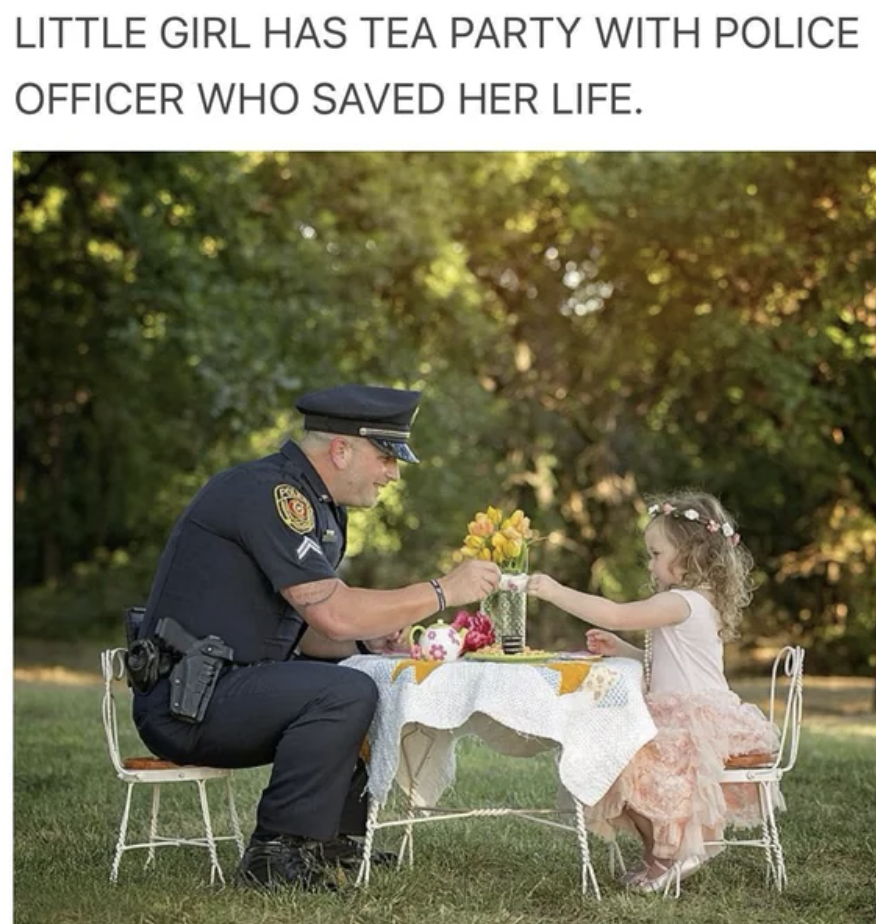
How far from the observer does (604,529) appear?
1861 centimetres

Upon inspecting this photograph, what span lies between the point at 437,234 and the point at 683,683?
455 inches

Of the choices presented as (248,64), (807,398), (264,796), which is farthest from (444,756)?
(807,398)

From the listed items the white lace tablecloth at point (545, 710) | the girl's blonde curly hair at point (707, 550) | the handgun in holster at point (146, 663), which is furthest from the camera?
the girl's blonde curly hair at point (707, 550)

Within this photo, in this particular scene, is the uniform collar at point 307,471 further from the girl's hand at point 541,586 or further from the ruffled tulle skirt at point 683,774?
the ruffled tulle skirt at point 683,774

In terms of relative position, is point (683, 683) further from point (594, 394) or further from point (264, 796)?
point (594, 394)

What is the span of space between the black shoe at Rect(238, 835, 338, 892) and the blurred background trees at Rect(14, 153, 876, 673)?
8.82 m

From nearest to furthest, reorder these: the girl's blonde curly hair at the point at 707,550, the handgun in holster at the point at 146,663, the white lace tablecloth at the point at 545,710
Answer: the white lace tablecloth at the point at 545,710, the handgun in holster at the point at 146,663, the girl's blonde curly hair at the point at 707,550

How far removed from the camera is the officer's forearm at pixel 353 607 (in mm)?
5066

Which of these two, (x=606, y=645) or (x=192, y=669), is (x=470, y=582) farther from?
(x=192, y=669)

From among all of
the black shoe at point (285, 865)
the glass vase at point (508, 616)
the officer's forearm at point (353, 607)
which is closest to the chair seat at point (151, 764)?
the black shoe at point (285, 865)

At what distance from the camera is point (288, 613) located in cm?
536

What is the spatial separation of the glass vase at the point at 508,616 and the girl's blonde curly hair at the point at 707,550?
0.54 metres

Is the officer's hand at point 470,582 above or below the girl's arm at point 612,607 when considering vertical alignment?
above

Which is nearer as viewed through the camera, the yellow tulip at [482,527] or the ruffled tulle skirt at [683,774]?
the ruffled tulle skirt at [683,774]
